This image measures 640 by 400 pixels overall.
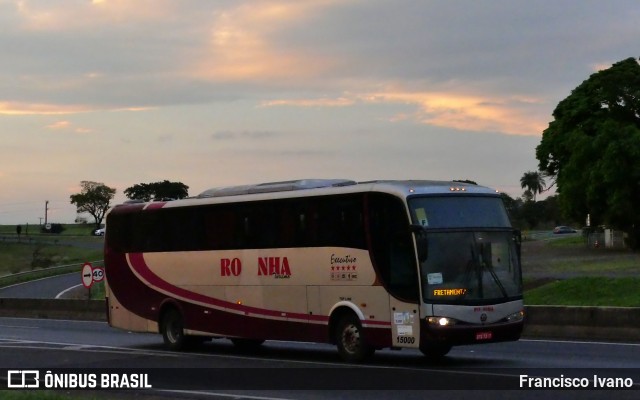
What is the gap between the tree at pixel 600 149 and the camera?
64688mm

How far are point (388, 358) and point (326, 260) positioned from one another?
213 centimetres

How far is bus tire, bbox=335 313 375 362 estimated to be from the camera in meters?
19.5

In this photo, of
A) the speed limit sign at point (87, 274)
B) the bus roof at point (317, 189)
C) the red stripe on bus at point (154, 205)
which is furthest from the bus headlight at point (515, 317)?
the speed limit sign at point (87, 274)

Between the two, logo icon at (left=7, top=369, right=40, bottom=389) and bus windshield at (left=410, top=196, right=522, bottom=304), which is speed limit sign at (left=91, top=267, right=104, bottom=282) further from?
bus windshield at (left=410, top=196, right=522, bottom=304)

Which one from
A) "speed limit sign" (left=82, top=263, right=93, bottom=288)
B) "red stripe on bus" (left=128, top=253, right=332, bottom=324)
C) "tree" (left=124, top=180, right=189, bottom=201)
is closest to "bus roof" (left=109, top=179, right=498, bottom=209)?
"red stripe on bus" (left=128, top=253, right=332, bottom=324)

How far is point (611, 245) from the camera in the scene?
77.8 m

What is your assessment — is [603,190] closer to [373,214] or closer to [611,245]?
[611,245]

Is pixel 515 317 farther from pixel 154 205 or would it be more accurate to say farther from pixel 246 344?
pixel 154 205

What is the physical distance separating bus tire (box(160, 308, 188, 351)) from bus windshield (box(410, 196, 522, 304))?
7552 millimetres

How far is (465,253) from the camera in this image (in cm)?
1848

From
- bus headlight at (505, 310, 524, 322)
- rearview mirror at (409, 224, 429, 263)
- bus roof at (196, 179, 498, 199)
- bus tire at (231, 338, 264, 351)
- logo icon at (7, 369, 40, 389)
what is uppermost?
bus roof at (196, 179, 498, 199)

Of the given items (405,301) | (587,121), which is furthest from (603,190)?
(405,301)

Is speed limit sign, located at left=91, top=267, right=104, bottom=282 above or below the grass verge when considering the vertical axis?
above

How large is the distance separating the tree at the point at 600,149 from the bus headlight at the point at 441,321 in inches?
1907
